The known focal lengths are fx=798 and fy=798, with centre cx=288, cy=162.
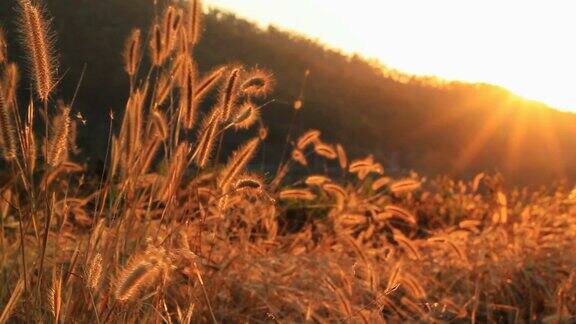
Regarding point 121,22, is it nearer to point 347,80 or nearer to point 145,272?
point 347,80

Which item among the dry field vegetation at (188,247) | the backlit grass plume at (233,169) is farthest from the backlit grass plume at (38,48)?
the backlit grass plume at (233,169)

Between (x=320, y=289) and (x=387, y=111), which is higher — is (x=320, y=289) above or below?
above

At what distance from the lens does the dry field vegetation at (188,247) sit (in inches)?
73.9

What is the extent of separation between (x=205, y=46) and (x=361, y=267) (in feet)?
47.3

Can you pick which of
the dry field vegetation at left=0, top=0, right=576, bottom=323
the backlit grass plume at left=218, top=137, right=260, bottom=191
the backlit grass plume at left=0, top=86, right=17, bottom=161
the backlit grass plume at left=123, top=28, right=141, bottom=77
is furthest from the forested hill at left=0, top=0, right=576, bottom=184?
the backlit grass plume at left=0, top=86, right=17, bottom=161

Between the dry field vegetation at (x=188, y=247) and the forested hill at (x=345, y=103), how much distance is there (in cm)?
884

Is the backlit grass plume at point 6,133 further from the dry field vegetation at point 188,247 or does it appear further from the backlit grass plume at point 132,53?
the backlit grass plume at point 132,53

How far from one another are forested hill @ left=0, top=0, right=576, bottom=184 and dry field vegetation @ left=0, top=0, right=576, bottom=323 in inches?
348

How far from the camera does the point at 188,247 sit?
2107 mm

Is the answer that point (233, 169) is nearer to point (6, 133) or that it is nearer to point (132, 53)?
point (132, 53)

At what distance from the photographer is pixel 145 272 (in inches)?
60.7

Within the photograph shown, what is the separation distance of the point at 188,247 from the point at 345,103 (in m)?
16.1

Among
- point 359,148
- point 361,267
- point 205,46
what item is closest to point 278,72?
point 205,46

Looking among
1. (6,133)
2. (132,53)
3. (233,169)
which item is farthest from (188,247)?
(132,53)
